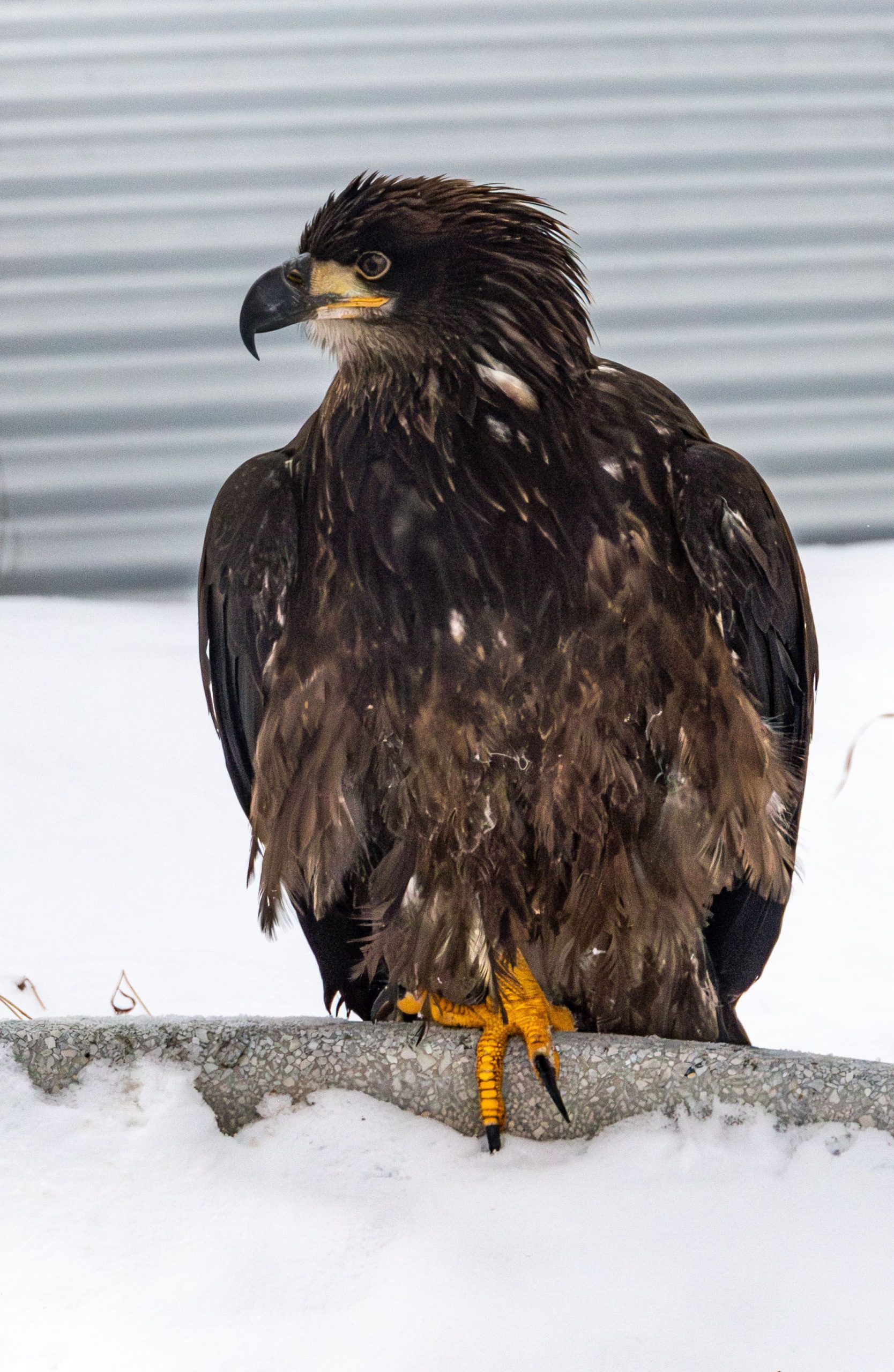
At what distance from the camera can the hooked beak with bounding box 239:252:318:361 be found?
4.38 feet

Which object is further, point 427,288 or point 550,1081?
point 427,288

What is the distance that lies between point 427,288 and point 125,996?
1.25m

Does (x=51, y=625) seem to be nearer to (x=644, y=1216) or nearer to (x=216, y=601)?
(x=216, y=601)

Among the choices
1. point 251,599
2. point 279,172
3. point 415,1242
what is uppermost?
point 279,172

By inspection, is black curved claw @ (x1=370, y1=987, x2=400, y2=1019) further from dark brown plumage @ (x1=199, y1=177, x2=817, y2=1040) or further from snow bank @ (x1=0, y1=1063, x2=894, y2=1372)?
snow bank @ (x1=0, y1=1063, x2=894, y2=1372)

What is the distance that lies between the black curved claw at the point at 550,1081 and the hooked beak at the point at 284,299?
761 mm

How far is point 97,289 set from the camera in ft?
10.9

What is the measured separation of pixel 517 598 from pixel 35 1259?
2.35 feet

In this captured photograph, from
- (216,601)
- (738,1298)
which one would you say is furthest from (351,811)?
(738,1298)

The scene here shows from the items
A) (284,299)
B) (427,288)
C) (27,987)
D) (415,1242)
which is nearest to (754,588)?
(427,288)

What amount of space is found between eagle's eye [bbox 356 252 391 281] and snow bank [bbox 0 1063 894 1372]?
0.81 metres

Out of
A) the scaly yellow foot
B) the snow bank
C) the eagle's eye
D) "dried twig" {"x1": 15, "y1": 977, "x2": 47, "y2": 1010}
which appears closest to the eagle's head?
the eagle's eye

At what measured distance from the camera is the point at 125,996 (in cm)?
204

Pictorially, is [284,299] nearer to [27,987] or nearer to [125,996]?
[125,996]
